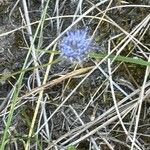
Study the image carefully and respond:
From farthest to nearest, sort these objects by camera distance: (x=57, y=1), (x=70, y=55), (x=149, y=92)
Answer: (x=57, y=1)
(x=149, y=92)
(x=70, y=55)

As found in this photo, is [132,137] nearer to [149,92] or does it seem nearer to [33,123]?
[149,92]

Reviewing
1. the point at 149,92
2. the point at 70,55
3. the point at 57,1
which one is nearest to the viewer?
the point at 70,55

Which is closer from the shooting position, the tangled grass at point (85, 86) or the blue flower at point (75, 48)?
the blue flower at point (75, 48)

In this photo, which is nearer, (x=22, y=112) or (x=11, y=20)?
(x=22, y=112)

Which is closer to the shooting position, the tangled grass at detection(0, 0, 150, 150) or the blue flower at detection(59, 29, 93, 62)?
the blue flower at detection(59, 29, 93, 62)

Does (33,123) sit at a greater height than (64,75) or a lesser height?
lesser

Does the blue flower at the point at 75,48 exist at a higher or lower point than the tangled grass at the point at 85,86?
higher

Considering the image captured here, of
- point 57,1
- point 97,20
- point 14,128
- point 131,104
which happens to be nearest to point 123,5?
point 97,20

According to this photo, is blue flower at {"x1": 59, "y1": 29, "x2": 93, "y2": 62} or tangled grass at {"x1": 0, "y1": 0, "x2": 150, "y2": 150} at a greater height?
blue flower at {"x1": 59, "y1": 29, "x2": 93, "y2": 62}

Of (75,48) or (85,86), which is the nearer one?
(75,48)

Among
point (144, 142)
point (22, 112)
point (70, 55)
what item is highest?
point (70, 55)

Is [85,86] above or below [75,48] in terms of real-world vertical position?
below
